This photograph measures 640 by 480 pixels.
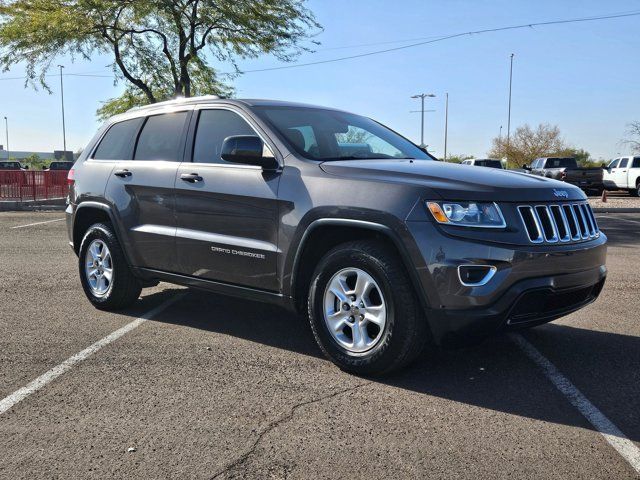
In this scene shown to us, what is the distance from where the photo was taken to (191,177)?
484cm

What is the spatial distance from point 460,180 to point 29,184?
64.1ft

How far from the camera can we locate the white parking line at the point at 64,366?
362 centimetres

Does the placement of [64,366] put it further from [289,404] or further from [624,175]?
[624,175]

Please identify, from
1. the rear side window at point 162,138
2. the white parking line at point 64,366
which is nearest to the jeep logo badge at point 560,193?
the rear side window at point 162,138

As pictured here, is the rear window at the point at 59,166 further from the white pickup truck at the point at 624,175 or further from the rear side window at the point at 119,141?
the rear side window at the point at 119,141

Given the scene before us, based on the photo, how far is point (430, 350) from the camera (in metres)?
4.64

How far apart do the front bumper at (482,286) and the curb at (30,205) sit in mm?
17618

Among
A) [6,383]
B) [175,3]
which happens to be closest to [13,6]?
[175,3]

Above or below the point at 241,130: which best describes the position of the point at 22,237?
below

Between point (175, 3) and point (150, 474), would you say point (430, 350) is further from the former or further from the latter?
point (175, 3)

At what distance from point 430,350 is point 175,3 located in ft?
55.4

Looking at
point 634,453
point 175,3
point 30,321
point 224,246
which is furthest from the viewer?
point 175,3

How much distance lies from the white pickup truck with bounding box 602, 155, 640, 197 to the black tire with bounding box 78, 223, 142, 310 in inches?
1012

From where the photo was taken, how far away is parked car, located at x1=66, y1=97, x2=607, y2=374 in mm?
3602
